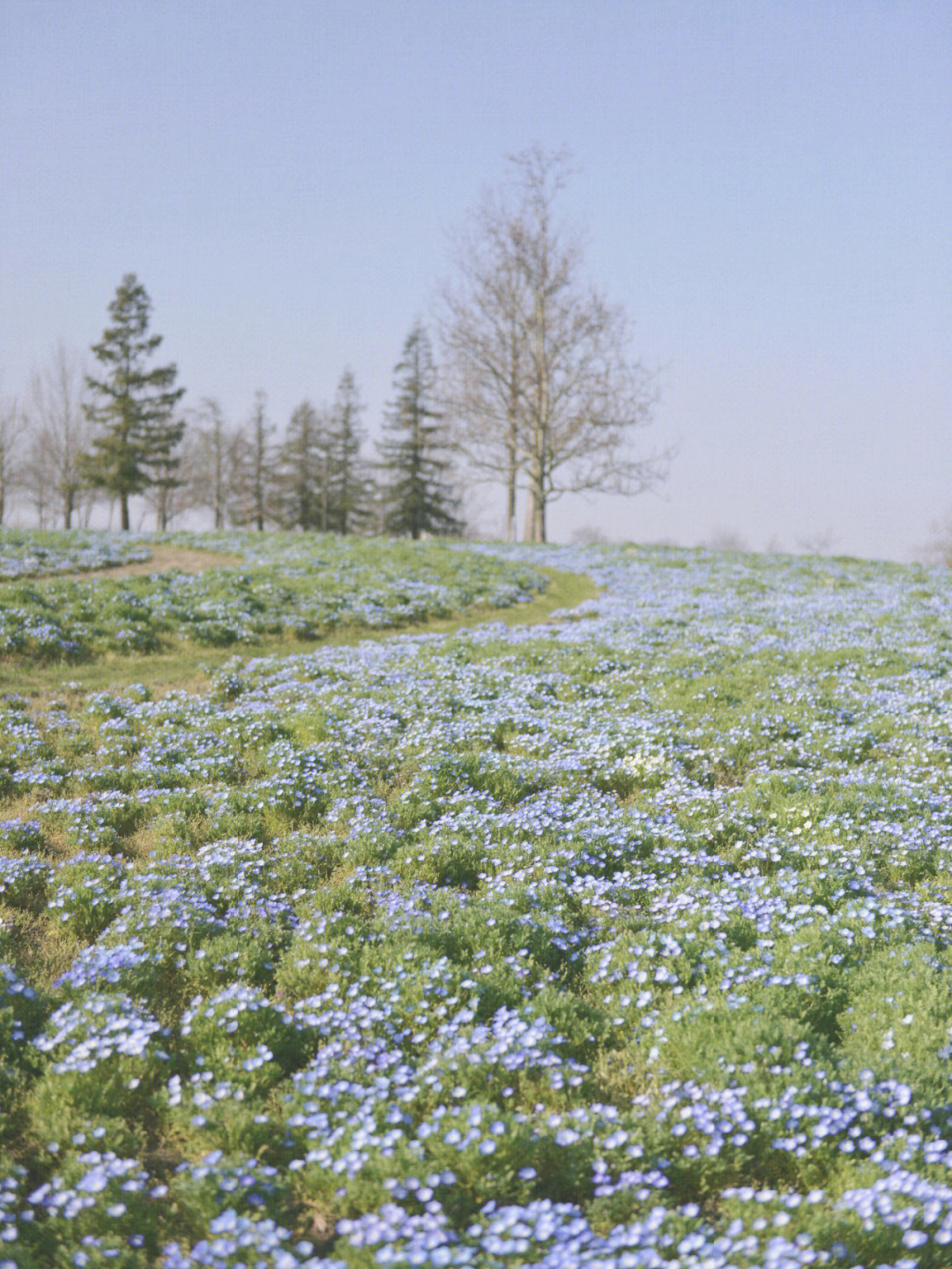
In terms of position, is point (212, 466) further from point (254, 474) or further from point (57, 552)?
point (57, 552)

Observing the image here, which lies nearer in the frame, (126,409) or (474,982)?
(474,982)

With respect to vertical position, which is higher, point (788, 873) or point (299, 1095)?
point (788, 873)

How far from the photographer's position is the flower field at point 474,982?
4219mm

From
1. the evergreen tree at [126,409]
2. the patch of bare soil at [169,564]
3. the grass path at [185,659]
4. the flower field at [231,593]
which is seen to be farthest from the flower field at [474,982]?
the evergreen tree at [126,409]

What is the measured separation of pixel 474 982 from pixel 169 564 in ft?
63.8

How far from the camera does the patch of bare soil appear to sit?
20453 mm

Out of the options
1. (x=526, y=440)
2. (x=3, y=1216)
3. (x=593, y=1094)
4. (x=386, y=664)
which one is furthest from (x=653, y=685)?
(x=526, y=440)

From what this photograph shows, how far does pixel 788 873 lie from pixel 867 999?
1755 millimetres

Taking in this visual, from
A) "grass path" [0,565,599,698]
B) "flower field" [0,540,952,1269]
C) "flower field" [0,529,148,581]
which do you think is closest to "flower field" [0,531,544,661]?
"flower field" [0,529,148,581]

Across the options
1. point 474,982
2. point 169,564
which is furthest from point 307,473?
point 474,982

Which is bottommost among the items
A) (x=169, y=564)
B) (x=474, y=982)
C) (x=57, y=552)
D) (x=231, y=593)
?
(x=474, y=982)

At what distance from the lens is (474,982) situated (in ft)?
19.2

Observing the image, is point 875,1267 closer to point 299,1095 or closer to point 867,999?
point 867,999

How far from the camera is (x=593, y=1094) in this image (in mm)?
5129
